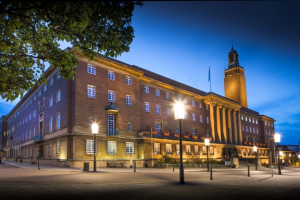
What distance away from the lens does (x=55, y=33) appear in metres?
10.9

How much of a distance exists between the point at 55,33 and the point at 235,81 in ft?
274

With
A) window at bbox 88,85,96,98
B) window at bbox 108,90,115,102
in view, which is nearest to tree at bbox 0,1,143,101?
window at bbox 88,85,96,98

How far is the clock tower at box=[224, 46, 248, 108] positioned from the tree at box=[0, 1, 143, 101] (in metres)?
80.9

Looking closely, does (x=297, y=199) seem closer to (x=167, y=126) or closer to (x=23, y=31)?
(x=23, y=31)

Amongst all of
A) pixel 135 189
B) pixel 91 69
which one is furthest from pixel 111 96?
pixel 135 189

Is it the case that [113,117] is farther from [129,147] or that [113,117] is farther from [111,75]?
[111,75]

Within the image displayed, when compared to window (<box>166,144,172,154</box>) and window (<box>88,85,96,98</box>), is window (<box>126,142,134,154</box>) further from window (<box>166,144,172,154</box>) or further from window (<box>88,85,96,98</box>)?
window (<box>88,85,96,98</box>)

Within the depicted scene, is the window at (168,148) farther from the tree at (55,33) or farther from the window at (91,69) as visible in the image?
the tree at (55,33)

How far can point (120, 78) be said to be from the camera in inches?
1574

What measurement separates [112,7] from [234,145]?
62.4 m

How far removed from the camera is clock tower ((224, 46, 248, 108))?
3359 inches

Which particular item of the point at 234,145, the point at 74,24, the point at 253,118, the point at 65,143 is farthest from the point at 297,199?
the point at 253,118

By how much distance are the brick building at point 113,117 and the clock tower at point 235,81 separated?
78.6 ft


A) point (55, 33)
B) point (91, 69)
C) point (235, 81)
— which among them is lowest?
point (55, 33)
